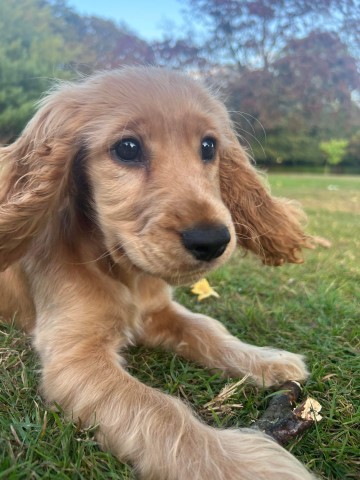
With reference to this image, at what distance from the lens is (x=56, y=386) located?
64.1 inches

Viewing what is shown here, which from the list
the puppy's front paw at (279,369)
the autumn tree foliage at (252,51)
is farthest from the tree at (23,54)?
the puppy's front paw at (279,369)

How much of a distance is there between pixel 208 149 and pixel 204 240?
2.00 feet

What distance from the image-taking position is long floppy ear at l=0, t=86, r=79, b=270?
182 centimetres

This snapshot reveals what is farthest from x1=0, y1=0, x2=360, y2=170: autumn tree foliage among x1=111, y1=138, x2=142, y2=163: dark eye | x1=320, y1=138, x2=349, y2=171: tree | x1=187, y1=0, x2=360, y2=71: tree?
x1=111, y1=138, x2=142, y2=163: dark eye

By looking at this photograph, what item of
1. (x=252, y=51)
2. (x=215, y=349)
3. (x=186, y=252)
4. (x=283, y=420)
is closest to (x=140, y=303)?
(x=215, y=349)

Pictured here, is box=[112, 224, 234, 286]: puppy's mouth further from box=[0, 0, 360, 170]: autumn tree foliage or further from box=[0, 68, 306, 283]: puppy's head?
box=[0, 0, 360, 170]: autumn tree foliage

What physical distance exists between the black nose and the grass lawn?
0.57 metres

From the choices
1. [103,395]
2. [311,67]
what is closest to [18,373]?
[103,395]

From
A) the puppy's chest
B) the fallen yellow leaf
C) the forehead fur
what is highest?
the forehead fur

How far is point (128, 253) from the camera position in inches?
66.9

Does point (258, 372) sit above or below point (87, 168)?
below

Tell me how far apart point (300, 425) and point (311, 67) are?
54.6ft

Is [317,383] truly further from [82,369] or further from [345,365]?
[82,369]

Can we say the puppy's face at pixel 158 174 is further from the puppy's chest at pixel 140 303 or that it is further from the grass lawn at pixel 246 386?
the grass lawn at pixel 246 386
